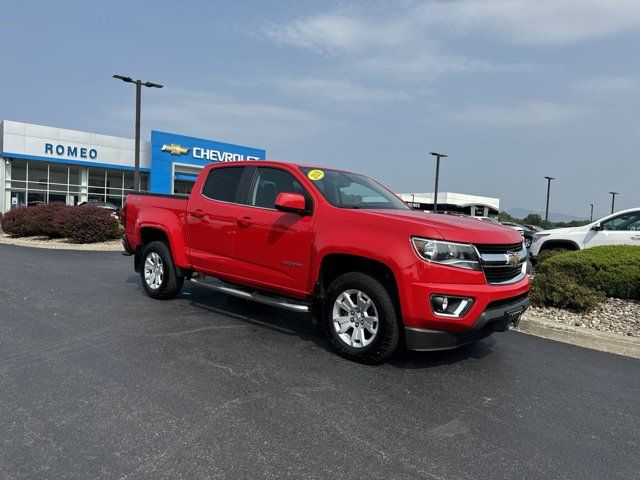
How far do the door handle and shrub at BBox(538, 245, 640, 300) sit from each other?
15.8 feet

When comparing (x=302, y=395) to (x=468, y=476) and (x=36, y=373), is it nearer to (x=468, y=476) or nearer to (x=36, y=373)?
(x=468, y=476)

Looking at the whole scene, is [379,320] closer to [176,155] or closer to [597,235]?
[597,235]

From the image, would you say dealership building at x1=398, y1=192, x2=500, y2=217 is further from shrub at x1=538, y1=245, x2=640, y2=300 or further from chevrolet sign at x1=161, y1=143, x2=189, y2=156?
shrub at x1=538, y1=245, x2=640, y2=300

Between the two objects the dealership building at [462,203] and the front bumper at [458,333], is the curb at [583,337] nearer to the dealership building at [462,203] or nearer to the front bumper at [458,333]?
the front bumper at [458,333]

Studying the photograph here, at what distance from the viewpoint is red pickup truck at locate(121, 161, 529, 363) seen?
160 inches

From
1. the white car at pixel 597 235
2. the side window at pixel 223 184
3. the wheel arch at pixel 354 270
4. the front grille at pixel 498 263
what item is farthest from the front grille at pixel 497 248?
the white car at pixel 597 235

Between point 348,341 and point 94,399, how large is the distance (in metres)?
2.20

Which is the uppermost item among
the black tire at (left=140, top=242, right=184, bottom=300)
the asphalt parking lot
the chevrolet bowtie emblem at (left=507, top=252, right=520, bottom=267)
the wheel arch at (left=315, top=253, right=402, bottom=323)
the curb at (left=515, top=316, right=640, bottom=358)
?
the chevrolet bowtie emblem at (left=507, top=252, right=520, bottom=267)

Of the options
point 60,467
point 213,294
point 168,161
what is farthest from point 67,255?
point 168,161

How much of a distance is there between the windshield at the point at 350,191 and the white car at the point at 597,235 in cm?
619

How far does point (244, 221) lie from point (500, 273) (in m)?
2.78

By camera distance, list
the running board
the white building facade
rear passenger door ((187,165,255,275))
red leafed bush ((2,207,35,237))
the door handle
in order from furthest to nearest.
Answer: the white building facade → red leafed bush ((2,207,35,237)) → rear passenger door ((187,165,255,275)) → the door handle → the running board

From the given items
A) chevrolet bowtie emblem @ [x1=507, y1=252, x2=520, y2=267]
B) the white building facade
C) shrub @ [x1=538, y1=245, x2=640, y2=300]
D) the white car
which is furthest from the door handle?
the white building facade

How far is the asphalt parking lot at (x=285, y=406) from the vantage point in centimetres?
281
